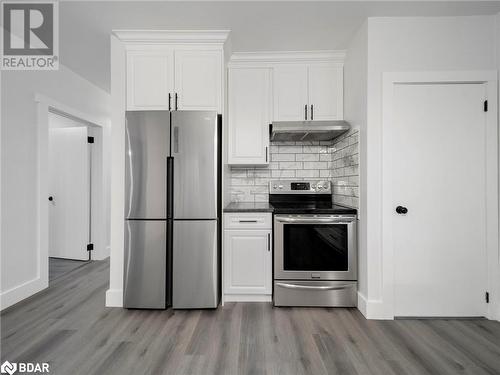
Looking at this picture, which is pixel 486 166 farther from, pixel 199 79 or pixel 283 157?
pixel 199 79

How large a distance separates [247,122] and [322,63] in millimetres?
1058

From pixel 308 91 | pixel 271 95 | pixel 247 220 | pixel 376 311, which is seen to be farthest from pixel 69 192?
pixel 376 311

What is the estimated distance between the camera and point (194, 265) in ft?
7.93

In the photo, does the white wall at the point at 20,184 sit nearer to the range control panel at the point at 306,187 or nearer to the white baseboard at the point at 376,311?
the range control panel at the point at 306,187

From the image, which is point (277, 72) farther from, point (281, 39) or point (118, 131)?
point (118, 131)

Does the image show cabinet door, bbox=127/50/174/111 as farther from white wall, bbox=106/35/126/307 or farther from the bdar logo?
the bdar logo

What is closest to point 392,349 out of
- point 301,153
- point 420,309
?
point 420,309

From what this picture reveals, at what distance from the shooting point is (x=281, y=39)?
263 centimetres

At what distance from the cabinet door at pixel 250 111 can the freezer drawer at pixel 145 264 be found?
3.68 feet

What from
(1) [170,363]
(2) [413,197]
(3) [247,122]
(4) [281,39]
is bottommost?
(1) [170,363]

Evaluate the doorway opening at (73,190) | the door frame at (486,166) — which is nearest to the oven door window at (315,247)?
the door frame at (486,166)

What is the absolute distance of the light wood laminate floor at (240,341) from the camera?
1.67 m

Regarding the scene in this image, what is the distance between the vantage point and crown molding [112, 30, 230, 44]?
247 cm

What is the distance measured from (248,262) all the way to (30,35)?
305cm
